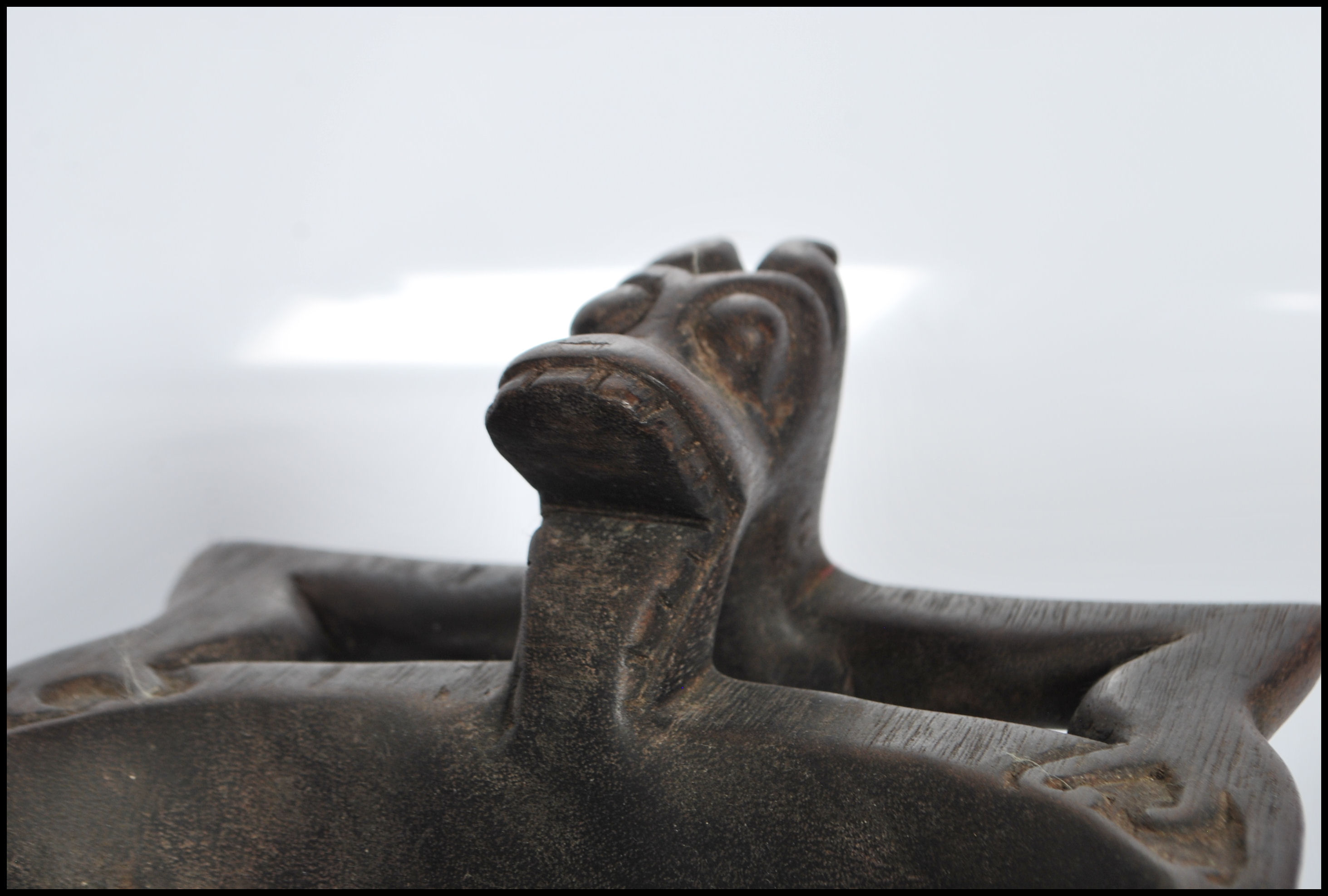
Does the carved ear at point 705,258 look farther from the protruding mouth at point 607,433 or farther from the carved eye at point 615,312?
the protruding mouth at point 607,433

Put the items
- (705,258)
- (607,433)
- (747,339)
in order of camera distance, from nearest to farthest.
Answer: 1. (607,433)
2. (747,339)
3. (705,258)

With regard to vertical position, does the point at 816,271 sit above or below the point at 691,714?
above

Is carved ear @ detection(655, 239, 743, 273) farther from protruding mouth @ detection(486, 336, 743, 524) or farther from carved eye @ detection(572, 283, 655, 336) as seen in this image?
protruding mouth @ detection(486, 336, 743, 524)

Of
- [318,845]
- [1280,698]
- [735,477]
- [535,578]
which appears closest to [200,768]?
[318,845]

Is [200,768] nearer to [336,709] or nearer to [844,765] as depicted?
[336,709]

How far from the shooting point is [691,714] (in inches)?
32.0

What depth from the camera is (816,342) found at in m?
0.95

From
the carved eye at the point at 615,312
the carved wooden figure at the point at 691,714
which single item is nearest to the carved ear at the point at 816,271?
the carved wooden figure at the point at 691,714

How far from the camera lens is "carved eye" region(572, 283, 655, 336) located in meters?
0.93

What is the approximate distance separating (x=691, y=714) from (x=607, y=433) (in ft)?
0.65

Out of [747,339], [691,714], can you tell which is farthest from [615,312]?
[691,714]

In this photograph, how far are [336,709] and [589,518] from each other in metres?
0.23

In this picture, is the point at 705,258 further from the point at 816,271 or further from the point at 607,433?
the point at 607,433

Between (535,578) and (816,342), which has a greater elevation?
(816,342)
